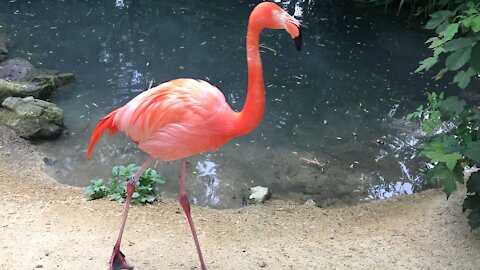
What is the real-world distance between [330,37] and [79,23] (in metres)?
3.61

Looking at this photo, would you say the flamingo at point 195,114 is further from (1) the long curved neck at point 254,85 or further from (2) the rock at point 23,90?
(2) the rock at point 23,90

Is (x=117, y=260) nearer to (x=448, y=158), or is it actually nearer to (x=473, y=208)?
(x=448, y=158)

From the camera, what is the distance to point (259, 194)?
14.8 ft

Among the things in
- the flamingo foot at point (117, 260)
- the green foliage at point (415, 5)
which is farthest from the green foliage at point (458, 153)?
the green foliage at point (415, 5)

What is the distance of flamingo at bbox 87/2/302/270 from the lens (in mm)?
2699

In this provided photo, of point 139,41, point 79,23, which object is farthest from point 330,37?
point 79,23

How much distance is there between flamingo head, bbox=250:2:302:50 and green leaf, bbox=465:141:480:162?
1.08 m

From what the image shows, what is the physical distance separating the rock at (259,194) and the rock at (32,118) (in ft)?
6.77

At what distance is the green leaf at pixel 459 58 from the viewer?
9.01 ft

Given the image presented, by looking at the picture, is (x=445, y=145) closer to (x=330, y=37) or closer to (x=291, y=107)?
(x=291, y=107)

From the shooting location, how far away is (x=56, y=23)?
8062mm

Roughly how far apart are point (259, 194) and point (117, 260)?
160 centimetres

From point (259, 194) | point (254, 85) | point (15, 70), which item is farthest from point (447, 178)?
point (15, 70)

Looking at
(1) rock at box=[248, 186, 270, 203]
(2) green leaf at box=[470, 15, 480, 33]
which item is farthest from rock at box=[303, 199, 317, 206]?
(2) green leaf at box=[470, 15, 480, 33]
